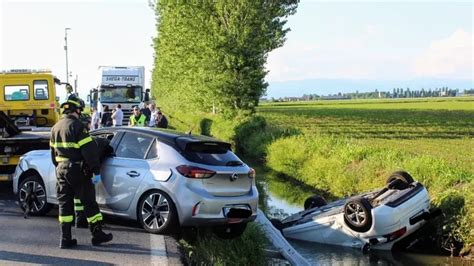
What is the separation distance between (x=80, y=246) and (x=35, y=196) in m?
2.24

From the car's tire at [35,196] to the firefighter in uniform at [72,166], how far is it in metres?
1.98

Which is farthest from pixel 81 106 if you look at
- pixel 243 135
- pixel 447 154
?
pixel 243 135

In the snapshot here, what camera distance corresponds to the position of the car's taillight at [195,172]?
25.1 feet

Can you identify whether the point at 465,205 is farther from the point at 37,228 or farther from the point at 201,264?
the point at 37,228

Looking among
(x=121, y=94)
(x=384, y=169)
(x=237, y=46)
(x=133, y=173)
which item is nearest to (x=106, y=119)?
(x=121, y=94)

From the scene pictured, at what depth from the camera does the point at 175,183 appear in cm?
770

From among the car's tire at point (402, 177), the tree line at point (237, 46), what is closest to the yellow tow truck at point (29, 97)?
the car's tire at point (402, 177)

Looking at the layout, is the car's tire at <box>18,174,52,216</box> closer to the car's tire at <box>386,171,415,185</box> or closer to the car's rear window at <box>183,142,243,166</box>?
the car's rear window at <box>183,142,243,166</box>

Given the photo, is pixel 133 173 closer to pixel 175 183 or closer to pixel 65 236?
pixel 175 183

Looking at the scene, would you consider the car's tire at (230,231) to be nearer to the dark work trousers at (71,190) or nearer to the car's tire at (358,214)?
the dark work trousers at (71,190)

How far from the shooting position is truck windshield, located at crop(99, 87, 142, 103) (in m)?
29.4

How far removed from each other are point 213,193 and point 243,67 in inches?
839

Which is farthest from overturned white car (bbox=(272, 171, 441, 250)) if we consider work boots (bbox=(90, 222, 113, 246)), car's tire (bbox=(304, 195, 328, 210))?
work boots (bbox=(90, 222, 113, 246))

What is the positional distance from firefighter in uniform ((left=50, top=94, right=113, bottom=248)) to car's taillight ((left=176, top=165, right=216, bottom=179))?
1103 mm
